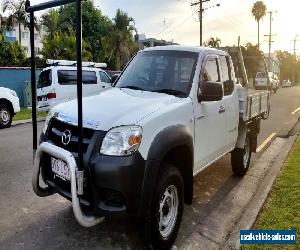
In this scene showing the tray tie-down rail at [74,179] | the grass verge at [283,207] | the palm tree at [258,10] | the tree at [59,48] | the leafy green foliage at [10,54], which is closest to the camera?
the tray tie-down rail at [74,179]

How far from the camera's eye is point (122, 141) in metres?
3.59

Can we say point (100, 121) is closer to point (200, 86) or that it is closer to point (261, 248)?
point (200, 86)

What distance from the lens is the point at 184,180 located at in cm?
445

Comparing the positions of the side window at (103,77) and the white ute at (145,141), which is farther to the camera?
the side window at (103,77)

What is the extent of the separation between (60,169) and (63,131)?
41 cm

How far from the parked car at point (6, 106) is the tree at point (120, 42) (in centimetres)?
2728

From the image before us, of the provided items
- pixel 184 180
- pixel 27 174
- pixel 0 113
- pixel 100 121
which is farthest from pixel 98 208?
→ pixel 0 113

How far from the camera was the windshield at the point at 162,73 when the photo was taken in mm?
4840

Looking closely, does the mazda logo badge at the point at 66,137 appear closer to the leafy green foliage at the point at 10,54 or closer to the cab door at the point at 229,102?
the cab door at the point at 229,102

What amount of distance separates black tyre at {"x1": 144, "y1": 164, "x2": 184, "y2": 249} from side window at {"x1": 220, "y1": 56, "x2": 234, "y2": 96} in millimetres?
2219

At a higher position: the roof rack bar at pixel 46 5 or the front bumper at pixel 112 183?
the roof rack bar at pixel 46 5

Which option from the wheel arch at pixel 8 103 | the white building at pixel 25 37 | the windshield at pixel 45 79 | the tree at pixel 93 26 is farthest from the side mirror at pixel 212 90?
the tree at pixel 93 26

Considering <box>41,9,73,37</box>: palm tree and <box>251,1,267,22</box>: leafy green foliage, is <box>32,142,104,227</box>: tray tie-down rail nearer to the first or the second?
<box>41,9,73,37</box>: palm tree

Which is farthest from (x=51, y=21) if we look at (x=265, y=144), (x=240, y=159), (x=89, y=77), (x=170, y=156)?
(x=170, y=156)
